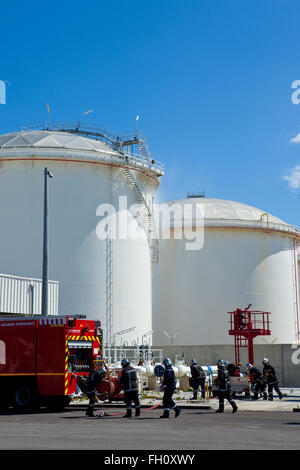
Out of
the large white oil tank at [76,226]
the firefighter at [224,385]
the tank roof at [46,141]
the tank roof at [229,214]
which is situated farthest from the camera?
the tank roof at [229,214]

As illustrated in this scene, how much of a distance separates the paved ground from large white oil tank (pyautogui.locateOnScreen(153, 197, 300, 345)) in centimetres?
1995

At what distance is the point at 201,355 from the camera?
35.7 metres

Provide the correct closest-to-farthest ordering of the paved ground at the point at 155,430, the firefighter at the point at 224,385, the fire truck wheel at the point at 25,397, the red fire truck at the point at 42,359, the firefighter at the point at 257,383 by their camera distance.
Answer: the paved ground at the point at 155,430
the firefighter at the point at 224,385
the red fire truck at the point at 42,359
the fire truck wheel at the point at 25,397
the firefighter at the point at 257,383

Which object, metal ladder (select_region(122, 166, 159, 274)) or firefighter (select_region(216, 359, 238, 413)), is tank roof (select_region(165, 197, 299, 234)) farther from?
firefighter (select_region(216, 359, 238, 413))

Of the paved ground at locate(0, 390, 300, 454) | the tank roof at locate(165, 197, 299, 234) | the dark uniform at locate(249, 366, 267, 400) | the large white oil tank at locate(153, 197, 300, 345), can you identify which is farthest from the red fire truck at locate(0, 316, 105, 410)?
the tank roof at locate(165, 197, 299, 234)

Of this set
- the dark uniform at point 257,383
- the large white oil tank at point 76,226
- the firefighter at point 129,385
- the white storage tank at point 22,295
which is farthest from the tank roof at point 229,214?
the firefighter at point 129,385

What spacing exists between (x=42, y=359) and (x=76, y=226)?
524 inches

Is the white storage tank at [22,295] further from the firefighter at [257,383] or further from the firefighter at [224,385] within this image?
the firefighter at [224,385]

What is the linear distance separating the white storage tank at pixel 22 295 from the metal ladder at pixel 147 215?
22.4 ft

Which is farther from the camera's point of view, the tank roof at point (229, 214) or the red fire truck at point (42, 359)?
the tank roof at point (229, 214)

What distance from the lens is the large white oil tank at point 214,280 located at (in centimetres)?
4028

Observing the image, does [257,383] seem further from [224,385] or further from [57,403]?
[57,403]

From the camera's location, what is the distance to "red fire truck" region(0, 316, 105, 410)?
1925cm
